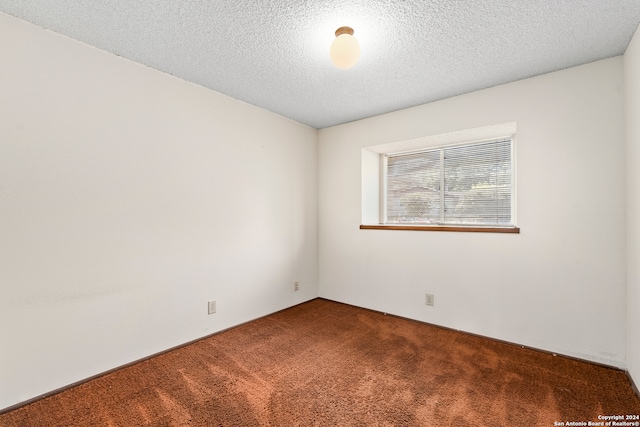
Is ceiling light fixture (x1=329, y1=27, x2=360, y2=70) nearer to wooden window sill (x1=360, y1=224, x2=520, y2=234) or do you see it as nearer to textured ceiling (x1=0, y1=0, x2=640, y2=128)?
textured ceiling (x1=0, y1=0, x2=640, y2=128)

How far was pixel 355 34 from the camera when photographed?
1.85m

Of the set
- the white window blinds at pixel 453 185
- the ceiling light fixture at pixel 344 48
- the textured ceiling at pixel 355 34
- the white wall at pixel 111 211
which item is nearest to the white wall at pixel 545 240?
the textured ceiling at pixel 355 34

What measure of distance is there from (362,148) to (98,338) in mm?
3055

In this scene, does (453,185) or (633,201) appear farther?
(453,185)

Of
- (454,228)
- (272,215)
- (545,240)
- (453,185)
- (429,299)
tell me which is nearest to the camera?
(545,240)

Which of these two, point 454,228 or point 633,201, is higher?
point 633,201

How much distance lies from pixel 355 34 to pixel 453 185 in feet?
6.53

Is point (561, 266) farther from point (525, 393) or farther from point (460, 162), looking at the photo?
point (460, 162)

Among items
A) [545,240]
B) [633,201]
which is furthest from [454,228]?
[633,201]

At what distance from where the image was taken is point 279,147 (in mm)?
3371

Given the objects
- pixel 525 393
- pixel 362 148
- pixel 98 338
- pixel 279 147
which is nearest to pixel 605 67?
pixel 362 148

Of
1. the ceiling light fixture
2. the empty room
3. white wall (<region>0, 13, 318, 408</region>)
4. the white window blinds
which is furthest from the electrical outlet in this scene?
the ceiling light fixture

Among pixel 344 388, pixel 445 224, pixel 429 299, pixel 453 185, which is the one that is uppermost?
pixel 453 185

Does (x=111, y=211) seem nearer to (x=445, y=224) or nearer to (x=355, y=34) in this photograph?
(x=355, y=34)
